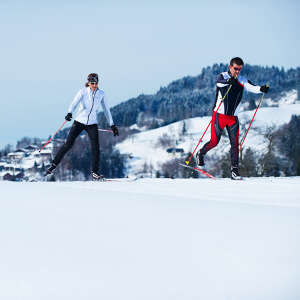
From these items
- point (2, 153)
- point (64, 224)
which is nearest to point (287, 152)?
point (64, 224)

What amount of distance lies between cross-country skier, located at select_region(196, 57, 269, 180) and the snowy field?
4378 millimetres

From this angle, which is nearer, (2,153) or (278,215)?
(278,215)

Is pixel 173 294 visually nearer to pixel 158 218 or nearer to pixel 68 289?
pixel 68 289

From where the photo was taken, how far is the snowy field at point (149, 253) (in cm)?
223

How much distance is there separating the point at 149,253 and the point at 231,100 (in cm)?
606

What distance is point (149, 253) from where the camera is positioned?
264 centimetres

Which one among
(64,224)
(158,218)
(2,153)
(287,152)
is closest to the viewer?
(64,224)

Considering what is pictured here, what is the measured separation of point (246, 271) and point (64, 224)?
5.19 feet

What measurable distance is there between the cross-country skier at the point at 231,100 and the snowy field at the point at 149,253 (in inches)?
172

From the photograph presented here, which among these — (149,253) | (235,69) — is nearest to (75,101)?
(235,69)

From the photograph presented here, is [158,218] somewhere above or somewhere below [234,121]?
below

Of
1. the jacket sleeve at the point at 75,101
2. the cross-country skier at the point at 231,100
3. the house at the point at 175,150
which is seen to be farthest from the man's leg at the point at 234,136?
the house at the point at 175,150

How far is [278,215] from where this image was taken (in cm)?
372

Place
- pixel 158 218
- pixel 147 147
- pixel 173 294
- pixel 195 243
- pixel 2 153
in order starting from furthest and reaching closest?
pixel 147 147 → pixel 2 153 → pixel 158 218 → pixel 195 243 → pixel 173 294
